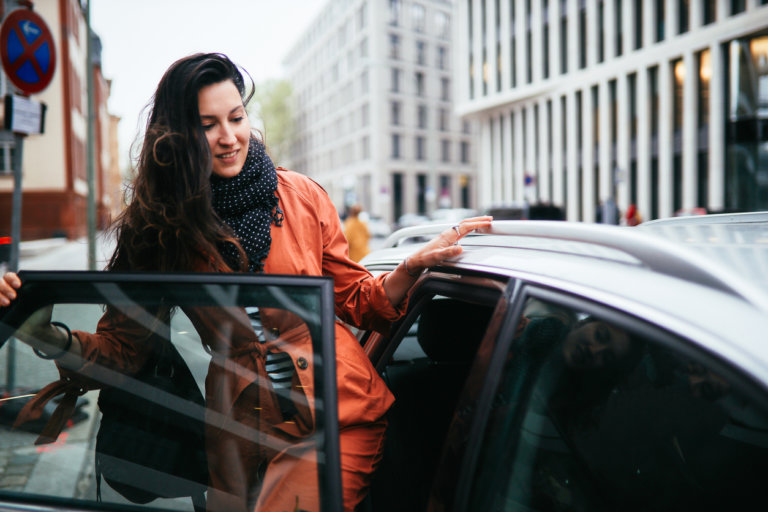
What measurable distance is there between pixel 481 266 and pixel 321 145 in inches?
2458

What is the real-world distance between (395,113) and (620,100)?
25.7 meters

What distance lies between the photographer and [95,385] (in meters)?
1.50

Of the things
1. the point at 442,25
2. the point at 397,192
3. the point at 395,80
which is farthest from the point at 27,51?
the point at 442,25

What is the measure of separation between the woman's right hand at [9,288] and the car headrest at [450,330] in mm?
1220

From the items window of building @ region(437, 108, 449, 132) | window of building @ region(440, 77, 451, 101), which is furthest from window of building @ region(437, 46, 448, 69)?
window of building @ region(437, 108, 449, 132)

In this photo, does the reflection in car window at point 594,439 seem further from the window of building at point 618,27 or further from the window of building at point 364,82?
the window of building at point 364,82

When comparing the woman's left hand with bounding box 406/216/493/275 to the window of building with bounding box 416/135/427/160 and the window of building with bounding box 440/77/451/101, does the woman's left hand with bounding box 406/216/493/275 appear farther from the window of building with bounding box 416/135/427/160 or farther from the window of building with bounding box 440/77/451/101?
the window of building with bounding box 440/77/451/101

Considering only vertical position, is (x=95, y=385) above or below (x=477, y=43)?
below

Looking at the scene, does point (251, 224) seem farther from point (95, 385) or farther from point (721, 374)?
point (721, 374)

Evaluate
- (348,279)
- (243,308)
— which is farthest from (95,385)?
(348,279)

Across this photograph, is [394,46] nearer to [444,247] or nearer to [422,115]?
[422,115]

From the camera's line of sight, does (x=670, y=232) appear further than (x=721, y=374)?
Yes

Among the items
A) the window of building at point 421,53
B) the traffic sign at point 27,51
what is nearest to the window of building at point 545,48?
the window of building at point 421,53

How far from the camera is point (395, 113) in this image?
1998 inches
